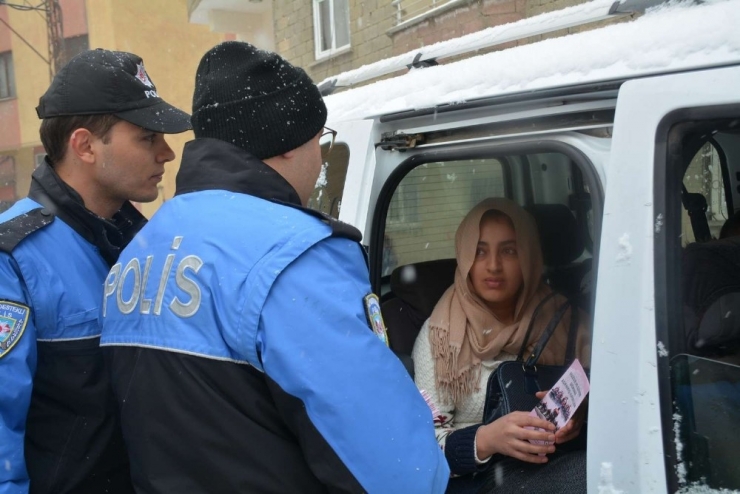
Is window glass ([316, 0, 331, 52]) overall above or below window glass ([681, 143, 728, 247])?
above

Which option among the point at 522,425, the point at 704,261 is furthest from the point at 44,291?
the point at 704,261

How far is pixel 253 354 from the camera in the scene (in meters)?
1.22

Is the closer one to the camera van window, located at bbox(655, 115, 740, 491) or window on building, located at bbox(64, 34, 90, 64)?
van window, located at bbox(655, 115, 740, 491)

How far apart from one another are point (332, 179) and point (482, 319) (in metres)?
0.69

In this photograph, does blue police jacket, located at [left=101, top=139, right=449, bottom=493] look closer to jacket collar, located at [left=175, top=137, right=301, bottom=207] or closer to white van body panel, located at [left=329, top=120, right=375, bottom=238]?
jacket collar, located at [left=175, top=137, right=301, bottom=207]

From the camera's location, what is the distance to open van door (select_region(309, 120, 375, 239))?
2188 millimetres

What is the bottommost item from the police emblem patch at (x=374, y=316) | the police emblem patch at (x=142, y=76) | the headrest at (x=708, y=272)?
the police emblem patch at (x=374, y=316)

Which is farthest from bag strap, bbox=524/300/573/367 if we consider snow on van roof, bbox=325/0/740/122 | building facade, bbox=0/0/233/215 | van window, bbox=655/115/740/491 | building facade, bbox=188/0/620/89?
building facade, bbox=0/0/233/215

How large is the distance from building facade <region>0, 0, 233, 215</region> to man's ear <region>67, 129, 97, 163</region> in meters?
20.3

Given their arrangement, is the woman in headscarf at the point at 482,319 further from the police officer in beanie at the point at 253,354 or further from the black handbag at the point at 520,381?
the police officer in beanie at the point at 253,354

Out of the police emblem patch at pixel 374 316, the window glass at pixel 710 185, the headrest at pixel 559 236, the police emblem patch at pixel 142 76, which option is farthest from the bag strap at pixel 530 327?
the police emblem patch at pixel 142 76

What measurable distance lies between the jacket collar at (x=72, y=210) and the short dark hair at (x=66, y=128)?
0.17 feet

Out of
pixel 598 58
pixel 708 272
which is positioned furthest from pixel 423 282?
pixel 598 58

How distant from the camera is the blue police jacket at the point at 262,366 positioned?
→ 1195 millimetres
